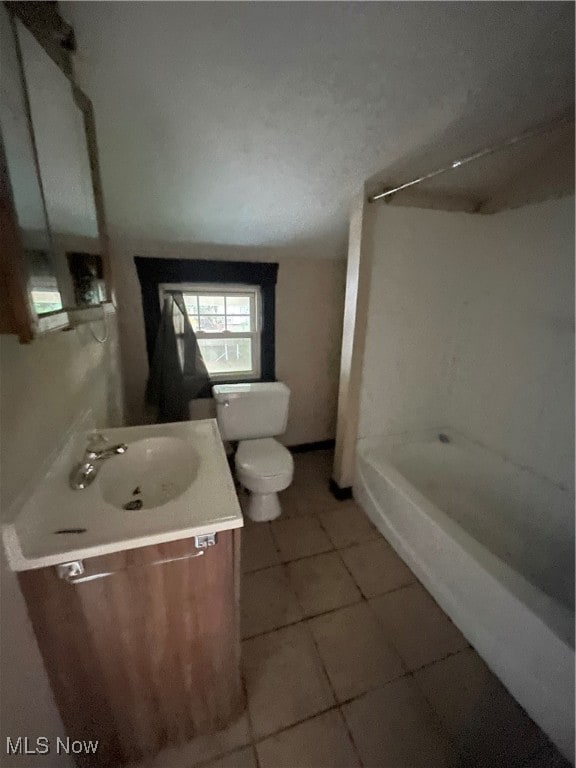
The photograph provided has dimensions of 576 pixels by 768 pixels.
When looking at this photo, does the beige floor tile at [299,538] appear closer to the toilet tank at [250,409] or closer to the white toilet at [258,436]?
the white toilet at [258,436]

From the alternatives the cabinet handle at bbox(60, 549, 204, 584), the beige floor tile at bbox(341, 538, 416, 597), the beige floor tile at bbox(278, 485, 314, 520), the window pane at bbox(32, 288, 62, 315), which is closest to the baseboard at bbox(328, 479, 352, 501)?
the beige floor tile at bbox(278, 485, 314, 520)

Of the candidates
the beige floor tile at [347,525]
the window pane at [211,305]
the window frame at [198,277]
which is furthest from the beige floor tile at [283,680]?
the window pane at [211,305]

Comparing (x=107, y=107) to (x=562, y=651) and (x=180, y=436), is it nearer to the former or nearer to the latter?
(x=180, y=436)

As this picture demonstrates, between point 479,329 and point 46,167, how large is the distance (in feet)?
7.60

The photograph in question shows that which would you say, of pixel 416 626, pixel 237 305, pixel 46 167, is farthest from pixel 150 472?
pixel 237 305

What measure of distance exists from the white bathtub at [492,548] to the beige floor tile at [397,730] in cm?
37

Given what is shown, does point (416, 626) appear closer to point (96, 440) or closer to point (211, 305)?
point (96, 440)

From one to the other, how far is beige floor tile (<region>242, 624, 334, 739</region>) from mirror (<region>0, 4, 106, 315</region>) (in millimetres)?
1485

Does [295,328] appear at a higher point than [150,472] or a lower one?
higher

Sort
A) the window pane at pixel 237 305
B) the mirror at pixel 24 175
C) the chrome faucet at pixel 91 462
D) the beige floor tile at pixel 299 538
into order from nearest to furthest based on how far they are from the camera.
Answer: the mirror at pixel 24 175
the chrome faucet at pixel 91 462
the beige floor tile at pixel 299 538
the window pane at pixel 237 305

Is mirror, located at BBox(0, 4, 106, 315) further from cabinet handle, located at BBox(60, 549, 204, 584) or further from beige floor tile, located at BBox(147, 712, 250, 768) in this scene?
beige floor tile, located at BBox(147, 712, 250, 768)

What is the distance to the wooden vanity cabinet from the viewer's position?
0.75 meters

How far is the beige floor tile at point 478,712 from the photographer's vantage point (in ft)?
3.35

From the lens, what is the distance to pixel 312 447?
2785 millimetres
